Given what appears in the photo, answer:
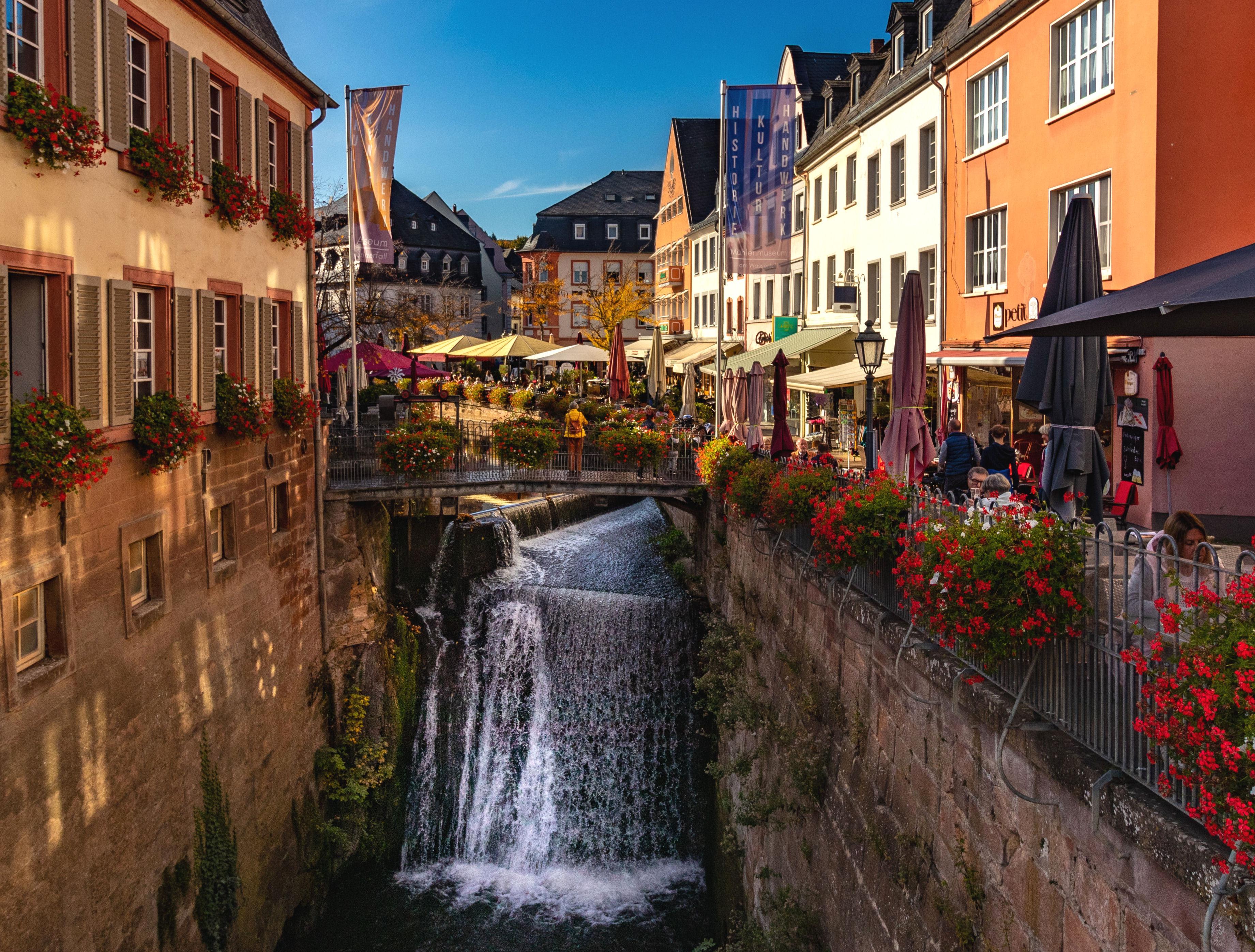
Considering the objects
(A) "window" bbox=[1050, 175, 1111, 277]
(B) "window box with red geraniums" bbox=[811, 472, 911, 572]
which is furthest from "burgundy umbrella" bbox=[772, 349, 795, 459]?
(B) "window box with red geraniums" bbox=[811, 472, 911, 572]

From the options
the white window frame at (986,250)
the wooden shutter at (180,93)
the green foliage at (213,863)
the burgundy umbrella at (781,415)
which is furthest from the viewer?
the white window frame at (986,250)

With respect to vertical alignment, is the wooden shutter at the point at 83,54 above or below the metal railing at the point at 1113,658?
above

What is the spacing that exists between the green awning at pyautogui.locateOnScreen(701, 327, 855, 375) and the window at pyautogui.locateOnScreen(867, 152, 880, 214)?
314 centimetres

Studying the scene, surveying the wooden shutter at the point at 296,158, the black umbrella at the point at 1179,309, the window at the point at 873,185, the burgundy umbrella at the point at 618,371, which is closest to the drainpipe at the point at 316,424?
the wooden shutter at the point at 296,158

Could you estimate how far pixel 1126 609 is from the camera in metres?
5.36

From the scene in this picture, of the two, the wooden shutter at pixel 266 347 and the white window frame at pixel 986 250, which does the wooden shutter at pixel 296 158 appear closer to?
the wooden shutter at pixel 266 347

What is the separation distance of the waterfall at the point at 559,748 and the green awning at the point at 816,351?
5.09m

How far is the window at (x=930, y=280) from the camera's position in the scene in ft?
72.3

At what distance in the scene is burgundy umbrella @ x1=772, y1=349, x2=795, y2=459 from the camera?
15.3 m

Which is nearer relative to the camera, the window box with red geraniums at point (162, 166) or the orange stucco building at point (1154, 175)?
the window box with red geraniums at point (162, 166)

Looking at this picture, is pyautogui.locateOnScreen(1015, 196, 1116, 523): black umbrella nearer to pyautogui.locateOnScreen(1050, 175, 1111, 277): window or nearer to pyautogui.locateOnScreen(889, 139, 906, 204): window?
pyautogui.locateOnScreen(1050, 175, 1111, 277): window

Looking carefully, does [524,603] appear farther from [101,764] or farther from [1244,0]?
[1244,0]

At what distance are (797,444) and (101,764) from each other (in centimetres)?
1513

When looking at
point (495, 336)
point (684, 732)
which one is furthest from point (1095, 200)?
point (495, 336)
